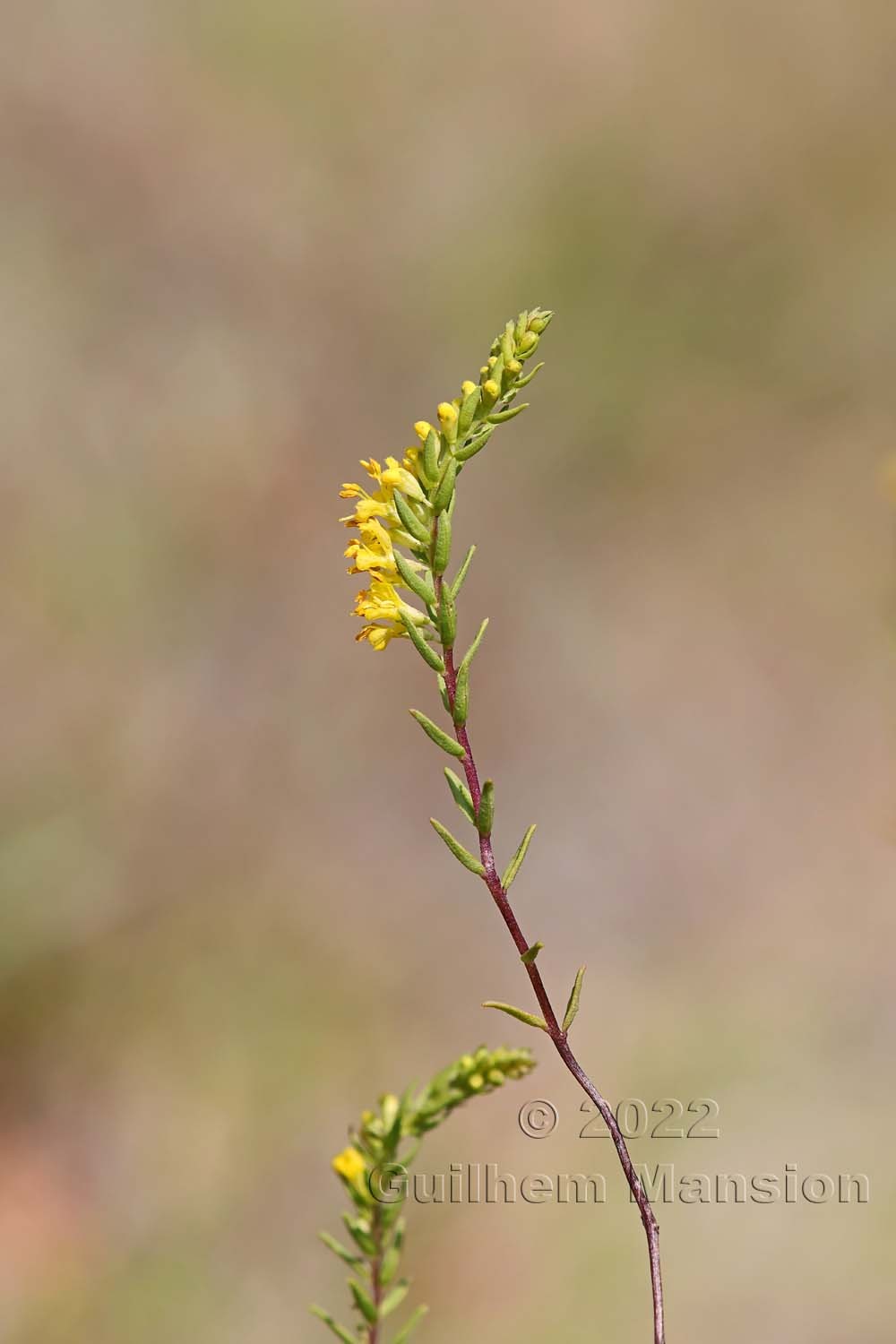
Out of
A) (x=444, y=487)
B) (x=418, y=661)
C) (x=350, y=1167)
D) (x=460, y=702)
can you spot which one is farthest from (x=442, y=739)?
(x=418, y=661)

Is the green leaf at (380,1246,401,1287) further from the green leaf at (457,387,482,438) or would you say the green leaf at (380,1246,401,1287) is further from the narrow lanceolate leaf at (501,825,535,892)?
the green leaf at (457,387,482,438)

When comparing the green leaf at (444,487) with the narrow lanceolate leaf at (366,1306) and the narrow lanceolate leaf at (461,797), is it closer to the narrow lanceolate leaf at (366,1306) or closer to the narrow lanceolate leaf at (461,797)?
the narrow lanceolate leaf at (461,797)

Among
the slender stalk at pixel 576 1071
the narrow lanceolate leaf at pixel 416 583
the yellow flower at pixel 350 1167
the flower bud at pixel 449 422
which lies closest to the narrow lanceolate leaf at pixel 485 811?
the slender stalk at pixel 576 1071

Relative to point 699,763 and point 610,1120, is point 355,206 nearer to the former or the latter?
point 699,763

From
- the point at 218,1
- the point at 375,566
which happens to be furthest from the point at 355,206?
the point at 375,566

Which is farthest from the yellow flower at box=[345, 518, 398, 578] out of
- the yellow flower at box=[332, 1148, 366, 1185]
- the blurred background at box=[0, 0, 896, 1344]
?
the blurred background at box=[0, 0, 896, 1344]

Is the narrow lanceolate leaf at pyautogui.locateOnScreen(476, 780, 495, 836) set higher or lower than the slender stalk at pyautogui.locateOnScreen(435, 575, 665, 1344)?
higher

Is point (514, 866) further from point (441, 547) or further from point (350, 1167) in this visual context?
point (350, 1167)
